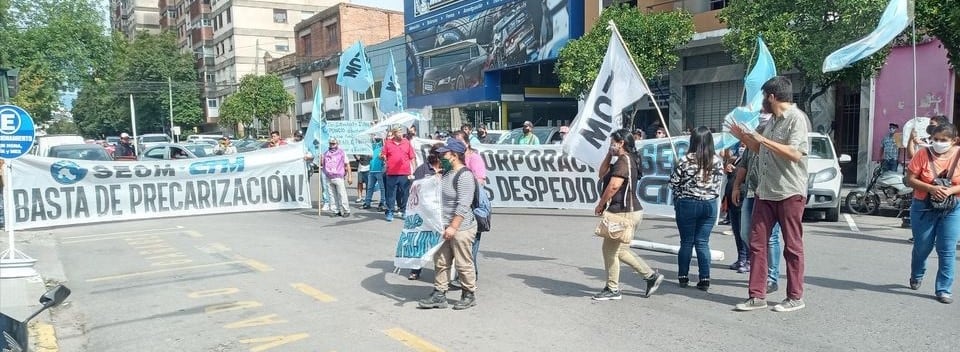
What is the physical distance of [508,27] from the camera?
1179 inches

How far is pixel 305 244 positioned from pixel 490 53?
76.1 ft

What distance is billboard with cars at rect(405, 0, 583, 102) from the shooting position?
27219 mm

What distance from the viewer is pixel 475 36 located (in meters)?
32.5

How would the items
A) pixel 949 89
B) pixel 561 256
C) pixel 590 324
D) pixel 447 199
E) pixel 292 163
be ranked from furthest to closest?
1. pixel 949 89
2. pixel 292 163
3. pixel 561 256
4. pixel 447 199
5. pixel 590 324

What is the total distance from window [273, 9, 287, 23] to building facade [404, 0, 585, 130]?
1133 inches

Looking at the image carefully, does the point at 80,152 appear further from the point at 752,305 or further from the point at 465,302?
the point at 752,305

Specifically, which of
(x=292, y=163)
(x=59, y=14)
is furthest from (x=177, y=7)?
(x=292, y=163)

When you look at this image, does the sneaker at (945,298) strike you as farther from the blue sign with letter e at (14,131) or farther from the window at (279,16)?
the window at (279,16)

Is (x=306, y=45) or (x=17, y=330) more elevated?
(x=306, y=45)

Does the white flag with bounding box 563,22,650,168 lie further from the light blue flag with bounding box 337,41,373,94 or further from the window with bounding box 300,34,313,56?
the window with bounding box 300,34,313,56

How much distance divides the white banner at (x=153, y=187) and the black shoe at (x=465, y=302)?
8.79m

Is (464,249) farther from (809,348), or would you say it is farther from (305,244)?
(305,244)

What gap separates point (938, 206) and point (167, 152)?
18.2 metres

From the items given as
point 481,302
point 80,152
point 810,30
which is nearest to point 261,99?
point 80,152
